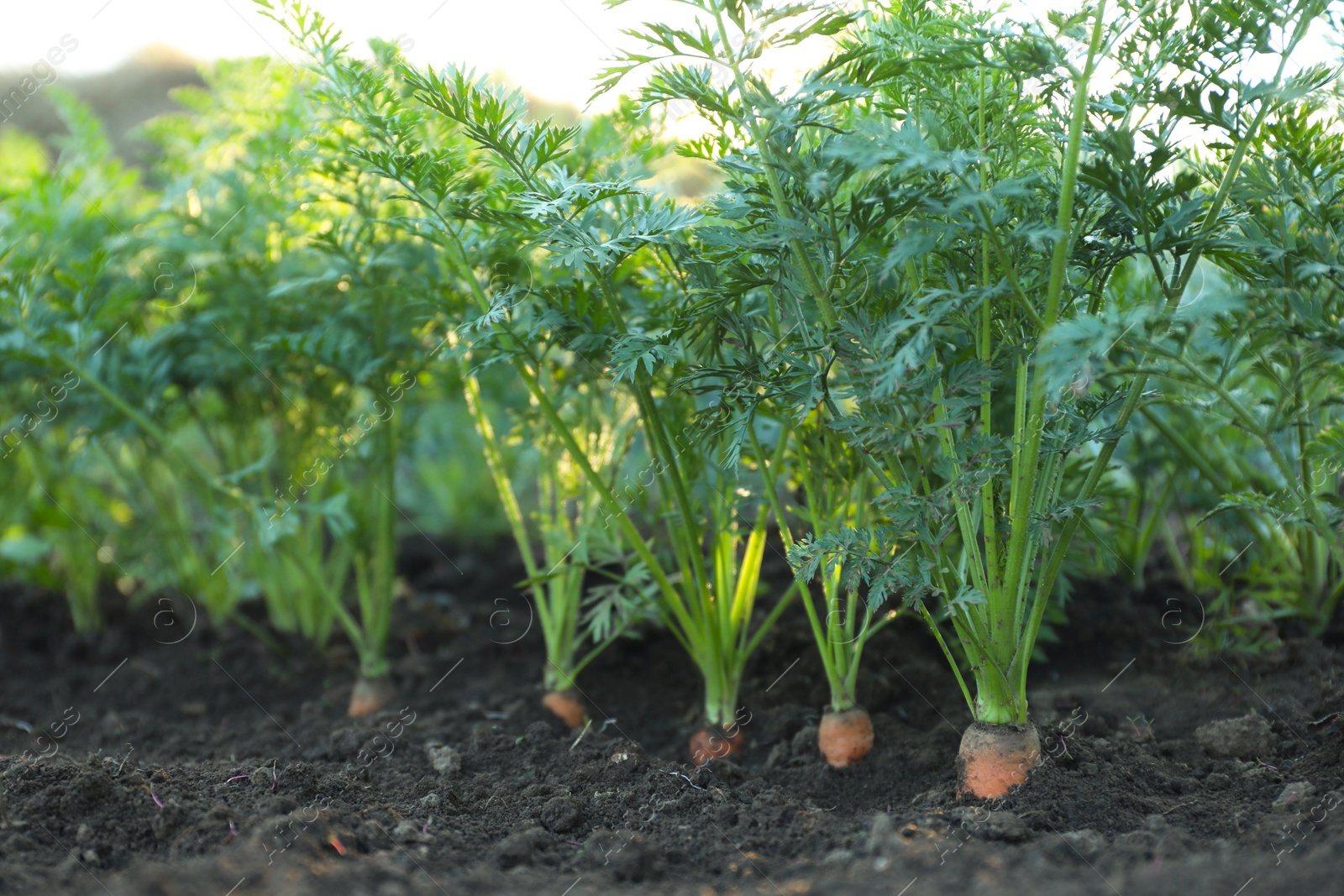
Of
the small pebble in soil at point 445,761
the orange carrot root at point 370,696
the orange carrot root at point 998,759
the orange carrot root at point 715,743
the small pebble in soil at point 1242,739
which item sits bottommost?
the orange carrot root at point 370,696

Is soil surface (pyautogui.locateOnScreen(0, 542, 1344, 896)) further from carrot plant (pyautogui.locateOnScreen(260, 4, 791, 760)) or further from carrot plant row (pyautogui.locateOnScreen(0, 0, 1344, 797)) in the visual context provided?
carrot plant (pyautogui.locateOnScreen(260, 4, 791, 760))

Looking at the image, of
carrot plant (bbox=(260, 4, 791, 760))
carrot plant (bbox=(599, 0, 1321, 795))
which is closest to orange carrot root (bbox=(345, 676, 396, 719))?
carrot plant (bbox=(260, 4, 791, 760))

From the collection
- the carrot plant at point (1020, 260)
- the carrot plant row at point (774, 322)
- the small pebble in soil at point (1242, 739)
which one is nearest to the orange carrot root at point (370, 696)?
the carrot plant row at point (774, 322)

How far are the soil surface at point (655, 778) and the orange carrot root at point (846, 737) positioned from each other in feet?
0.15

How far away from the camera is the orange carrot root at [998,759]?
1899mm

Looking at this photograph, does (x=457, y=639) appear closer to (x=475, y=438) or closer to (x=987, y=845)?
(x=475, y=438)

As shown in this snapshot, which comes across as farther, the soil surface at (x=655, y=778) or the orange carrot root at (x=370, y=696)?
the orange carrot root at (x=370, y=696)

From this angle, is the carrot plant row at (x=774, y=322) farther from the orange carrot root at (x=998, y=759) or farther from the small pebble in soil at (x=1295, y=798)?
the small pebble in soil at (x=1295, y=798)

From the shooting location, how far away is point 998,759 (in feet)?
6.25

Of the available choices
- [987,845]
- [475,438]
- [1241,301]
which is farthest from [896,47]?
[475,438]

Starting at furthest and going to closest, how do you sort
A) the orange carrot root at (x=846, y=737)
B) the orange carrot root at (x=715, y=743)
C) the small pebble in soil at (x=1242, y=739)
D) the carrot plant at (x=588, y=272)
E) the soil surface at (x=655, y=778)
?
the orange carrot root at (x=715, y=743) < the orange carrot root at (x=846, y=737) < the small pebble in soil at (x=1242, y=739) < the carrot plant at (x=588, y=272) < the soil surface at (x=655, y=778)

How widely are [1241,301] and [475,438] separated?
3617mm

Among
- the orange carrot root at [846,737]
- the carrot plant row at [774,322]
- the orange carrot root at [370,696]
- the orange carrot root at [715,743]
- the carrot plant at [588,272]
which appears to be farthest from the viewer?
the orange carrot root at [370,696]

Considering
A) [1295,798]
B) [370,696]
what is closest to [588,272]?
[370,696]
